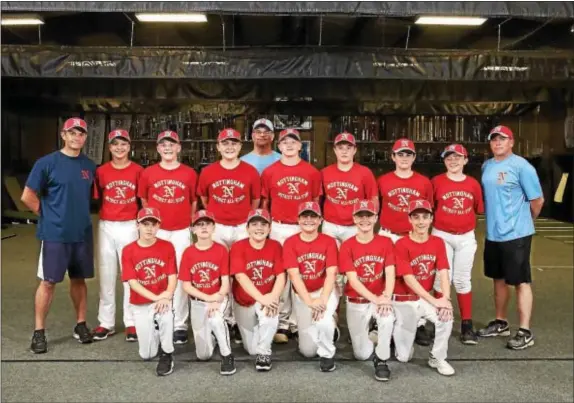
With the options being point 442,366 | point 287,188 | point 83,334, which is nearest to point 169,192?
point 287,188

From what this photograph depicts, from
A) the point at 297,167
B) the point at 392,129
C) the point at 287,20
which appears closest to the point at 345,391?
the point at 297,167

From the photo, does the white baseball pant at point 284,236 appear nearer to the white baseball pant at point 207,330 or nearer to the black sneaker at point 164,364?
the white baseball pant at point 207,330

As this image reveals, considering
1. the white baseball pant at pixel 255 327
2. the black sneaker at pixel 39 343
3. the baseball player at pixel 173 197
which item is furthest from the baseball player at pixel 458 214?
the black sneaker at pixel 39 343

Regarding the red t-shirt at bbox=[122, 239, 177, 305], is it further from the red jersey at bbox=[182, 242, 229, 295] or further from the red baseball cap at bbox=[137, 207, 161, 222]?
the red baseball cap at bbox=[137, 207, 161, 222]

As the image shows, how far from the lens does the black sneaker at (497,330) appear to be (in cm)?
482

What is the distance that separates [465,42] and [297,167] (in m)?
6.11

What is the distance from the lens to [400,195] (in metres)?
4.57

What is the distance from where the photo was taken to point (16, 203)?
12.6 meters

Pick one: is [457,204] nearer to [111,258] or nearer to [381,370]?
[381,370]

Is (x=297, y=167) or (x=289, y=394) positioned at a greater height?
(x=297, y=167)

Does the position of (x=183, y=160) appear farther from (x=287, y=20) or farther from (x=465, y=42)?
(x=465, y=42)

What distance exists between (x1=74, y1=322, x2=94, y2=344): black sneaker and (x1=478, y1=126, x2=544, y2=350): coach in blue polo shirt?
311 cm

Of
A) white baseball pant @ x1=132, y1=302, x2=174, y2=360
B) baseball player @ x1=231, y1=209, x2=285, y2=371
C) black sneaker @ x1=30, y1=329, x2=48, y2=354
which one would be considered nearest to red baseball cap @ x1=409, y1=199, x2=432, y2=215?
baseball player @ x1=231, y1=209, x2=285, y2=371

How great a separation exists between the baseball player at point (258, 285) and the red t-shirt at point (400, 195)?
91cm
